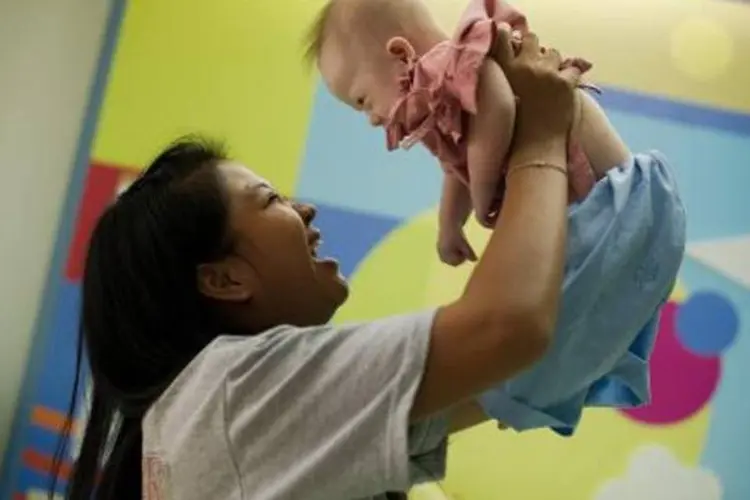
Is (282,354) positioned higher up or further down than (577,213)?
Result: further down

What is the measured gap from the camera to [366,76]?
3.33ft

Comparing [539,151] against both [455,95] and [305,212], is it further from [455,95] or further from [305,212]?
[305,212]

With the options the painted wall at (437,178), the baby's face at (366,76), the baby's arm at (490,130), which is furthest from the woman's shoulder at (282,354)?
the painted wall at (437,178)

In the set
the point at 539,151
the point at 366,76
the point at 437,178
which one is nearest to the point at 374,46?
the point at 366,76

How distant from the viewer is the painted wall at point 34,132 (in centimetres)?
175

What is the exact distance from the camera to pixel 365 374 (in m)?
0.77

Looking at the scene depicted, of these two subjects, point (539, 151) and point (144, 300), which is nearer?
point (539, 151)

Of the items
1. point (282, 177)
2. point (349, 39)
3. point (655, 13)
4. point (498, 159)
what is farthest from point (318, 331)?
point (655, 13)

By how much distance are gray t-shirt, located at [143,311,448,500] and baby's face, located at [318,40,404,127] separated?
24 centimetres

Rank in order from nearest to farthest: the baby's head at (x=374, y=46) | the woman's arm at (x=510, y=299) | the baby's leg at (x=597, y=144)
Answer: the woman's arm at (x=510, y=299) → the baby's leg at (x=597, y=144) → the baby's head at (x=374, y=46)

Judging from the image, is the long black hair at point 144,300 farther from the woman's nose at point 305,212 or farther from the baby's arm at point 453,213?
the baby's arm at point 453,213

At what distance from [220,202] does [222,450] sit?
0.21 metres

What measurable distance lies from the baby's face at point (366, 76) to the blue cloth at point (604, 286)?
8.1 inches

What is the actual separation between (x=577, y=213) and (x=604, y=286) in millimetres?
53
